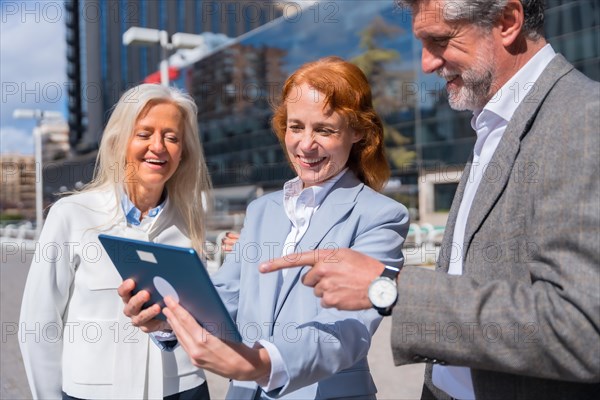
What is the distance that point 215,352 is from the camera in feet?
4.76

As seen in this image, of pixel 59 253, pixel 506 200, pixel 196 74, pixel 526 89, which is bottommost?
pixel 59 253

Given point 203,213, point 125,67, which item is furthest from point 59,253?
point 125,67

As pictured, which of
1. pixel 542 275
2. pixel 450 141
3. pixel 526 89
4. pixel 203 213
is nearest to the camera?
pixel 542 275

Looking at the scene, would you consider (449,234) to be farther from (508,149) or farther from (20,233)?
(20,233)

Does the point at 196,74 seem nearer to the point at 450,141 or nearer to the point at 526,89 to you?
the point at 450,141

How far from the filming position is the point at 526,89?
162 cm

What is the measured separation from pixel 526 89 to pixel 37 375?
221 centimetres

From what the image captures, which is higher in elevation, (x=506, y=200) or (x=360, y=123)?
(x=360, y=123)

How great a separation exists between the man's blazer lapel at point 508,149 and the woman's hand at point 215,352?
23.5 inches

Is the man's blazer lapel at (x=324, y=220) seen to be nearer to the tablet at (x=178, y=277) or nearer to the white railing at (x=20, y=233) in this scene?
the tablet at (x=178, y=277)

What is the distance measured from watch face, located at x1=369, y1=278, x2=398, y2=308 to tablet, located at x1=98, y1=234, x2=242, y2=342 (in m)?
0.33

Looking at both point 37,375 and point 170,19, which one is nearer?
point 37,375

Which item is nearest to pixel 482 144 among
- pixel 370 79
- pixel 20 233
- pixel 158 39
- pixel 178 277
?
pixel 178 277

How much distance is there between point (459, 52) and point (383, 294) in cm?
69
